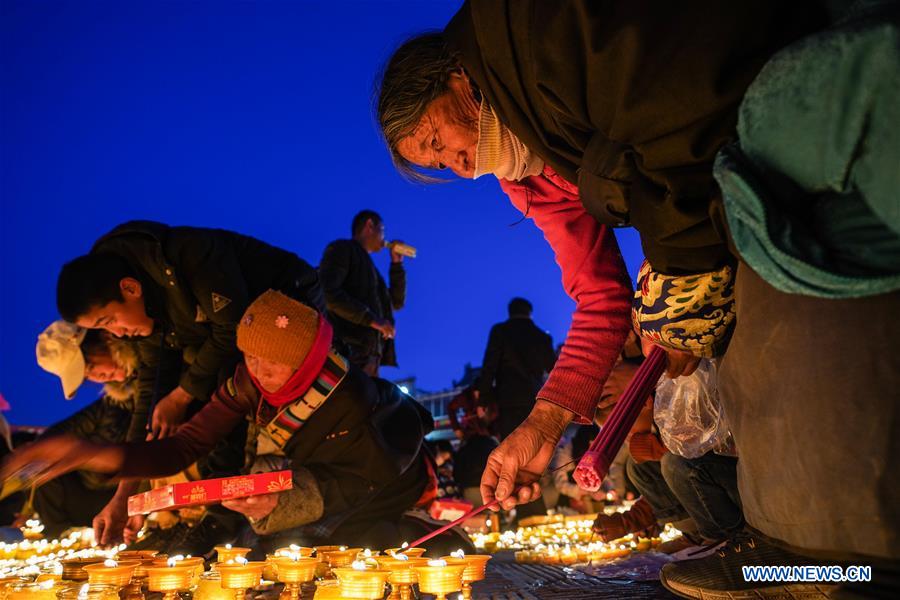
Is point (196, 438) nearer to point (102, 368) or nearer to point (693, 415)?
point (102, 368)

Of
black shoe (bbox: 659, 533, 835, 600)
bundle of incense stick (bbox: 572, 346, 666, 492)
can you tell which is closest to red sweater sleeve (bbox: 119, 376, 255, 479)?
bundle of incense stick (bbox: 572, 346, 666, 492)

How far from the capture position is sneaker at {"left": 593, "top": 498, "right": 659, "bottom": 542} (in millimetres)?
2939

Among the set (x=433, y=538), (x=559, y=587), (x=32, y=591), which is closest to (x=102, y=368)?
(x=433, y=538)

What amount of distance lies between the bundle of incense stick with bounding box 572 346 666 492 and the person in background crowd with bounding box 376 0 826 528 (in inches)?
3.2

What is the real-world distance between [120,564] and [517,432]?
3.94 ft

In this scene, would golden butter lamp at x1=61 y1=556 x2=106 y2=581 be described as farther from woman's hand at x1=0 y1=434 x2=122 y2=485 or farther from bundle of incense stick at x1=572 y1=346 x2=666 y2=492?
bundle of incense stick at x1=572 y1=346 x2=666 y2=492

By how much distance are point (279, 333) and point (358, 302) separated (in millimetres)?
2369

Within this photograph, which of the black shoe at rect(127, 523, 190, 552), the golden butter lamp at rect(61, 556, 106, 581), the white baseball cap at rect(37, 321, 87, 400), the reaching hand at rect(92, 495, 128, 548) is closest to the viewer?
the golden butter lamp at rect(61, 556, 106, 581)

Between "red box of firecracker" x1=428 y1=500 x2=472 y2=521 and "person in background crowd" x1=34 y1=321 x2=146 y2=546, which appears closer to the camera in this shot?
"red box of firecracker" x1=428 y1=500 x2=472 y2=521

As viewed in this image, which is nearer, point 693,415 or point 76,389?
point 693,415

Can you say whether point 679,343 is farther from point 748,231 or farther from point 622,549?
point 622,549

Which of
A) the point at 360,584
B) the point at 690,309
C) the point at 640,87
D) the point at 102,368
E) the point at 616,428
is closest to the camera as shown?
the point at 640,87

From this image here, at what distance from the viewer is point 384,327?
547 centimetres

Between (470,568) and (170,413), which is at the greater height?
(170,413)
